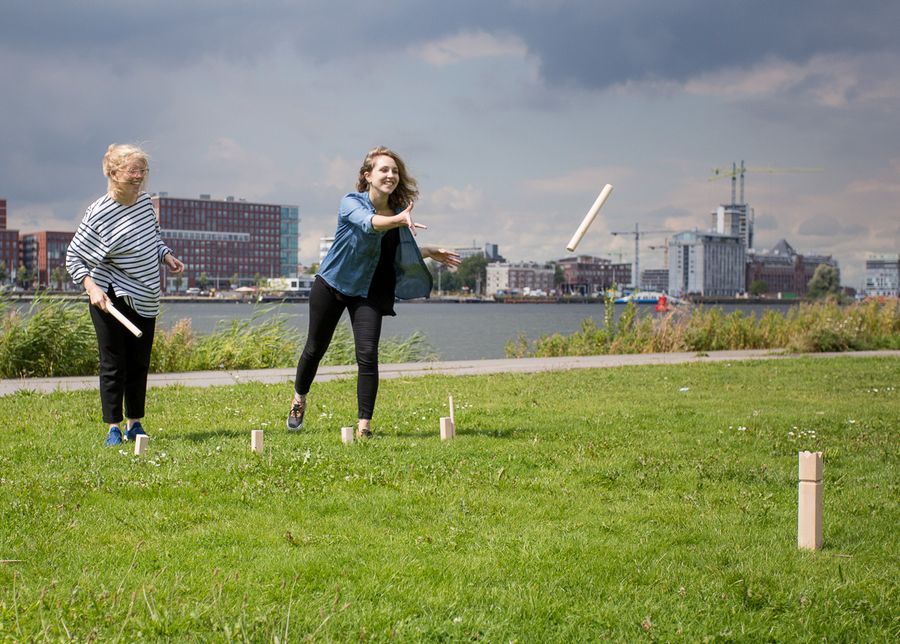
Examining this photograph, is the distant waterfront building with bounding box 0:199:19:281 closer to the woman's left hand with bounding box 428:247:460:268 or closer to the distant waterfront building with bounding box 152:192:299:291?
the distant waterfront building with bounding box 152:192:299:291

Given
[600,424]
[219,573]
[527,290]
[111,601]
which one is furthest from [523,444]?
[527,290]

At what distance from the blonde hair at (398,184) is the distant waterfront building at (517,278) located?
17124cm

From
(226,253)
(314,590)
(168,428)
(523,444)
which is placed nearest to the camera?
(314,590)

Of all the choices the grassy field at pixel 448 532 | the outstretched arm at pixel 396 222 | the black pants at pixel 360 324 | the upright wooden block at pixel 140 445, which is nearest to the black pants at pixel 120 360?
the grassy field at pixel 448 532

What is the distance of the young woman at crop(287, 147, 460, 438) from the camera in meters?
6.92

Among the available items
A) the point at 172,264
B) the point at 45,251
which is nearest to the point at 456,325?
the point at 172,264

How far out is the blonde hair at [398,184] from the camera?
22.9 ft

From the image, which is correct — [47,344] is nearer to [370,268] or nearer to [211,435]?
[211,435]

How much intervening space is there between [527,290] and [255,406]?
16728cm

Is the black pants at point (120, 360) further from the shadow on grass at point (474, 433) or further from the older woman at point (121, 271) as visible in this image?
the shadow on grass at point (474, 433)

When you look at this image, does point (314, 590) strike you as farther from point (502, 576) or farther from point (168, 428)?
point (168, 428)

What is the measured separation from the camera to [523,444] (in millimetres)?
6828

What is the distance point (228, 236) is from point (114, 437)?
176495 millimetres

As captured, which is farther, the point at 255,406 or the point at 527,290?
the point at 527,290
